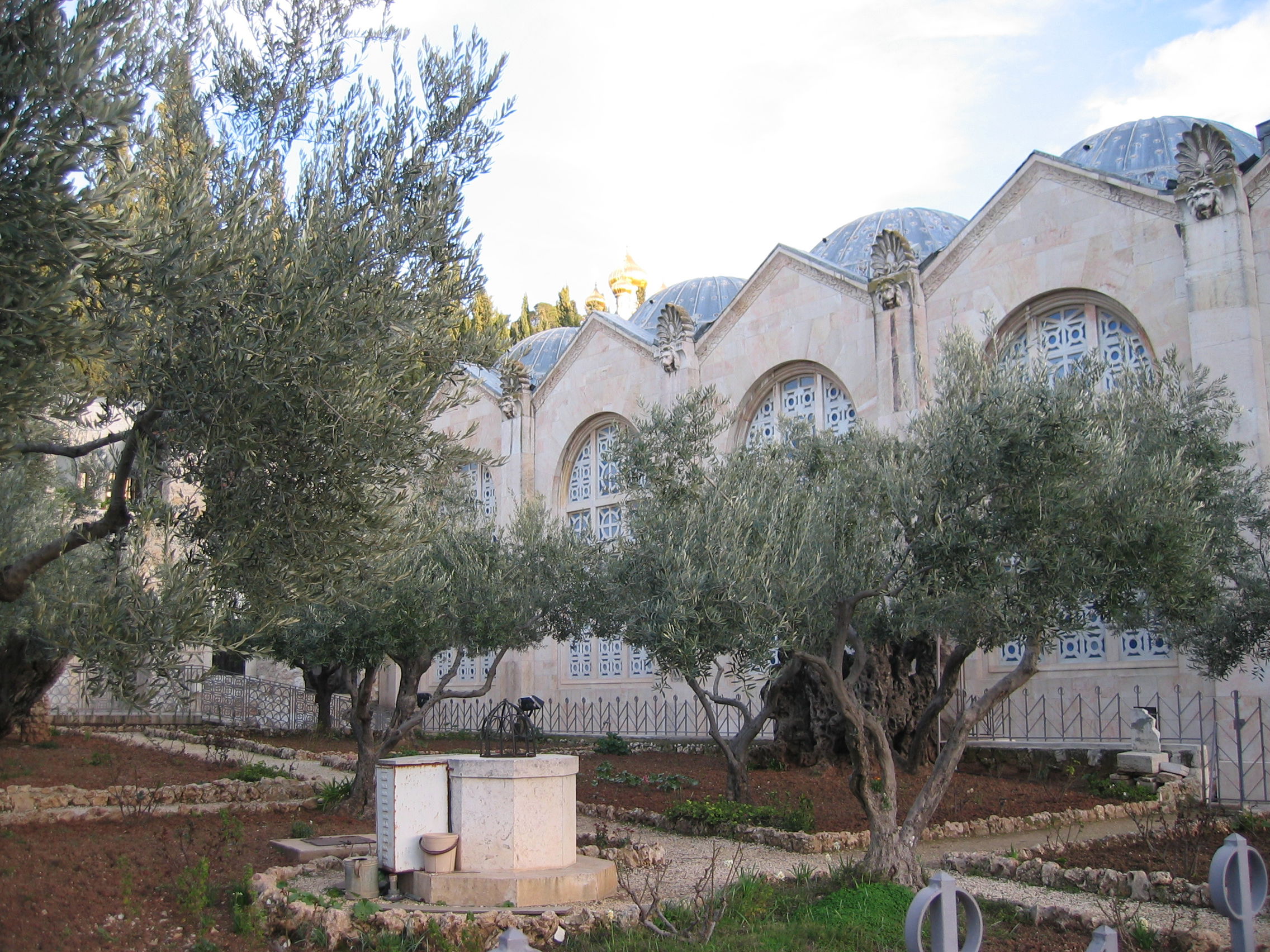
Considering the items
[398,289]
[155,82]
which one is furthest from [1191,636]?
[155,82]

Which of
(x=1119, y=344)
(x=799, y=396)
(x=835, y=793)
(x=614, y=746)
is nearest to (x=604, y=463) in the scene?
(x=799, y=396)

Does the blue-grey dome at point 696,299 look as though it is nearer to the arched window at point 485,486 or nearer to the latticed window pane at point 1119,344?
the arched window at point 485,486

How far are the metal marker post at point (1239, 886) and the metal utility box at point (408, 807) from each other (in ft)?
20.2

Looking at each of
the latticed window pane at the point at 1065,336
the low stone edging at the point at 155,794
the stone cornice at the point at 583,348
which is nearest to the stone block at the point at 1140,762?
the latticed window pane at the point at 1065,336

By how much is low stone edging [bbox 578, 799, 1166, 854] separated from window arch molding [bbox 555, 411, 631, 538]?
40.9ft

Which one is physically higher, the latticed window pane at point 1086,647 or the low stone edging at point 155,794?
the latticed window pane at point 1086,647

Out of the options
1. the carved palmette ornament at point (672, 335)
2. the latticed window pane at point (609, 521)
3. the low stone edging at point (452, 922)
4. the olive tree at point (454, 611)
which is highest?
the carved palmette ornament at point (672, 335)

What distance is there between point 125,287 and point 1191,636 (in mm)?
12282

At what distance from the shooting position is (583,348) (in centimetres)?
2856

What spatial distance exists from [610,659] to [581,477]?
4.98m

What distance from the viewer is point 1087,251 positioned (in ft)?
62.0

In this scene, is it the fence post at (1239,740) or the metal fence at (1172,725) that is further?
the metal fence at (1172,725)

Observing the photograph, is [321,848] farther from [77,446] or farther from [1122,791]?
[1122,791]

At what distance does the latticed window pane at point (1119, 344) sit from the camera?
18.2 m
